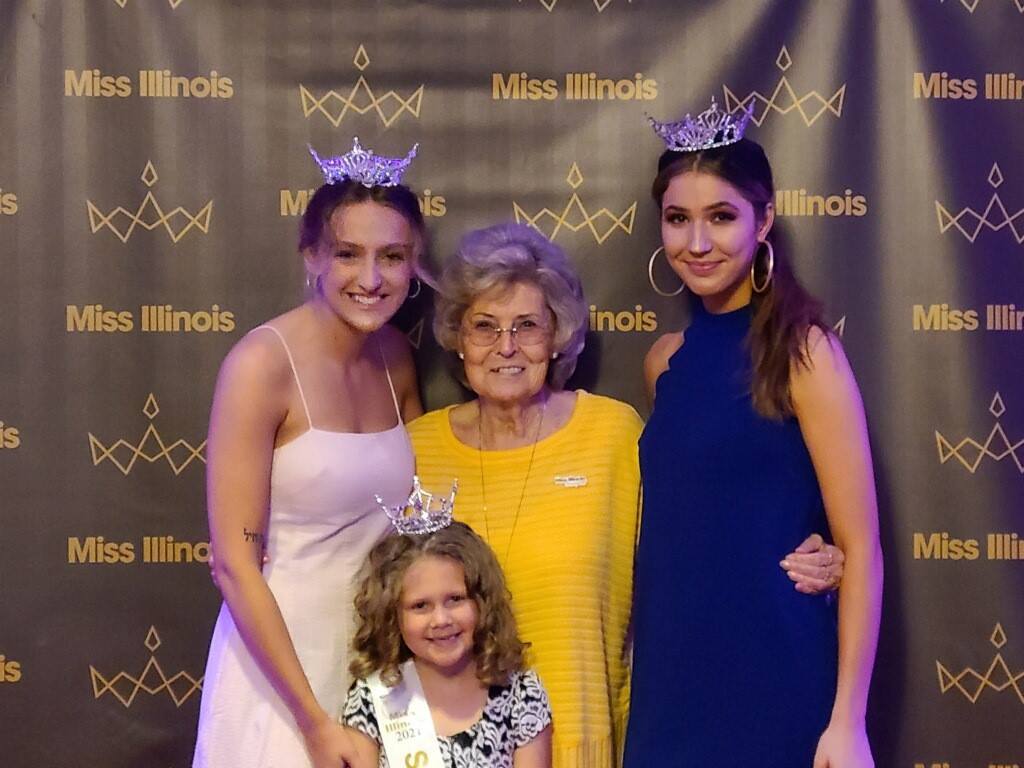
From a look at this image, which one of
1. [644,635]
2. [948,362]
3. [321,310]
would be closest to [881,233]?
[948,362]

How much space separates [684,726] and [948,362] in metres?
1.07

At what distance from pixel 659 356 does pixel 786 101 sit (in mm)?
650

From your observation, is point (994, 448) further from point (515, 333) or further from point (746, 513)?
point (515, 333)

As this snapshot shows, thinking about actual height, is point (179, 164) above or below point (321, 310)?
above

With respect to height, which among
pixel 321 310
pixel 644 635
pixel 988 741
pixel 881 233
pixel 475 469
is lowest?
pixel 988 741

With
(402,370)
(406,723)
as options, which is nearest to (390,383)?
(402,370)

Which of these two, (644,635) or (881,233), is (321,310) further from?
(881,233)

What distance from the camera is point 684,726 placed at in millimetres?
1969

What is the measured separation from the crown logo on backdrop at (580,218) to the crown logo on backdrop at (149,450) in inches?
36.1

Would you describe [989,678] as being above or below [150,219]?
below

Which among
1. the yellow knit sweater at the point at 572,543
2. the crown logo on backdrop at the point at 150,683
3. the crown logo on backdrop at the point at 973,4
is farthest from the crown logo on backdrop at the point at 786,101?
the crown logo on backdrop at the point at 150,683

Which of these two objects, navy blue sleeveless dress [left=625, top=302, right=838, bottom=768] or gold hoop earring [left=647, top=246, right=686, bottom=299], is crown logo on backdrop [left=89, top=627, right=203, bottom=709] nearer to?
navy blue sleeveless dress [left=625, top=302, right=838, bottom=768]

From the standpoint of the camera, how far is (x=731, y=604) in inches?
77.4

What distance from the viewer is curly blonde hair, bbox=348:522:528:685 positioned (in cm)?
196
